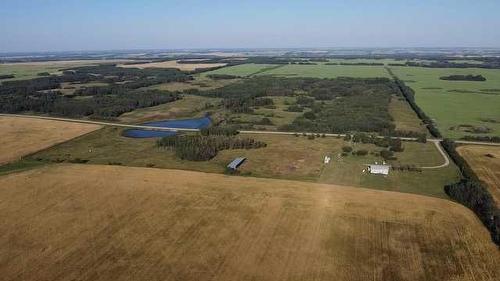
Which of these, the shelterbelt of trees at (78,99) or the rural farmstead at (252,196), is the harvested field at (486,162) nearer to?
the rural farmstead at (252,196)

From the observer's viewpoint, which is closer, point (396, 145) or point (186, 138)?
point (396, 145)

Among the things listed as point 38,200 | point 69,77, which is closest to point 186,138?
point 38,200

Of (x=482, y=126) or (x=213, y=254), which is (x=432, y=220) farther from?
(x=482, y=126)

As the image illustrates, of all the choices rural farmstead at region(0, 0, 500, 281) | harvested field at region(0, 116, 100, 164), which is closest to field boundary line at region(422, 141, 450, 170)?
rural farmstead at region(0, 0, 500, 281)

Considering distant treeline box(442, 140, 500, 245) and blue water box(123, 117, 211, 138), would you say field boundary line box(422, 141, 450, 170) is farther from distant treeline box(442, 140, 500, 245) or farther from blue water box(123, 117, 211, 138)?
blue water box(123, 117, 211, 138)

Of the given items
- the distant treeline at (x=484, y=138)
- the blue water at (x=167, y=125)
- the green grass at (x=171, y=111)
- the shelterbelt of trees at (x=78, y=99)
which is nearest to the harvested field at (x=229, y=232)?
the blue water at (x=167, y=125)
